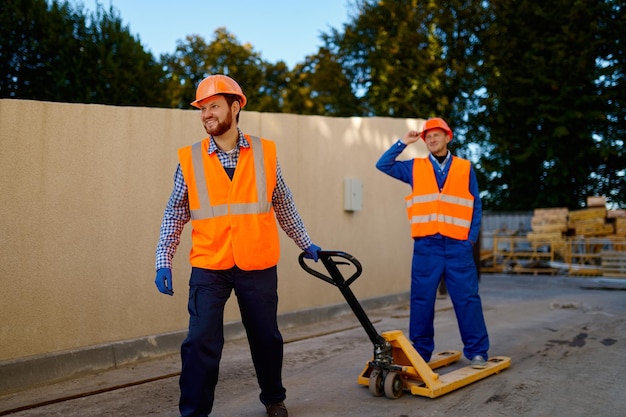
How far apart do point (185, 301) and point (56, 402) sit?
6.98ft

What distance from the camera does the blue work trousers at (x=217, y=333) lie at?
142 inches

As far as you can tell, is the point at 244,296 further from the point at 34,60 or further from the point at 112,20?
the point at 112,20

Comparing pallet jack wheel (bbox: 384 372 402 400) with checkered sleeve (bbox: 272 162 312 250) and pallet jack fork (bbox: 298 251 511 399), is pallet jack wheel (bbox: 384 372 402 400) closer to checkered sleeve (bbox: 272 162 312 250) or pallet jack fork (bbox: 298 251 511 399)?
pallet jack fork (bbox: 298 251 511 399)

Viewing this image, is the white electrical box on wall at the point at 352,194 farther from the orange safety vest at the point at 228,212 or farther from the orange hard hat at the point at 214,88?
the orange hard hat at the point at 214,88

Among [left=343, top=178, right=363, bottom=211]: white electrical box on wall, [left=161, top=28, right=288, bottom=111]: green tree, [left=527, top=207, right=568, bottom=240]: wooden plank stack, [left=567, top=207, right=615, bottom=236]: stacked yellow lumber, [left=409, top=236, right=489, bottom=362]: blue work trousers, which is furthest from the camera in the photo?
[left=161, top=28, right=288, bottom=111]: green tree

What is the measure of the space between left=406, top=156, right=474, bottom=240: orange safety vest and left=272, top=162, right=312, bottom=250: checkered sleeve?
146 cm

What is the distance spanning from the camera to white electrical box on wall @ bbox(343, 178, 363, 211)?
29.2 ft

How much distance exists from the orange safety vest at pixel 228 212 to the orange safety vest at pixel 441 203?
6.15 ft

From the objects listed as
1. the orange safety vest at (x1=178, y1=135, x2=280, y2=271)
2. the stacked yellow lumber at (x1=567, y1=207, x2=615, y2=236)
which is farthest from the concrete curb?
the stacked yellow lumber at (x1=567, y1=207, x2=615, y2=236)

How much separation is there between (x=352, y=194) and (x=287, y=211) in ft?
15.6

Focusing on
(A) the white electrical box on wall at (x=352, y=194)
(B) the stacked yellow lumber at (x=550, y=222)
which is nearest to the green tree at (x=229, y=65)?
(B) the stacked yellow lumber at (x=550, y=222)

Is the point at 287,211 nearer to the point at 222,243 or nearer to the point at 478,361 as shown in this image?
the point at 222,243

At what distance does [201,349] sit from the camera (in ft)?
11.9

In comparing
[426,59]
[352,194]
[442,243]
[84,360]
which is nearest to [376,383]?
[442,243]
